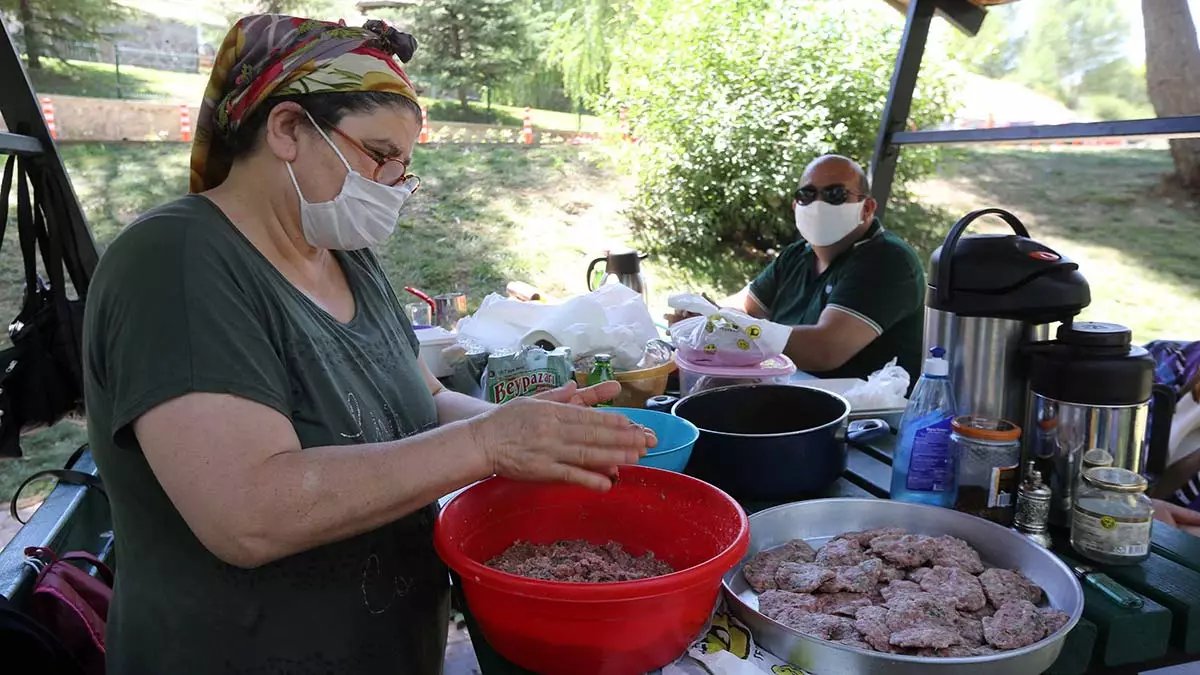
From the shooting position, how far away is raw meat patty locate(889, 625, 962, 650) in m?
1.03

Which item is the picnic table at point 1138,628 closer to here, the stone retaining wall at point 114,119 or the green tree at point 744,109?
the green tree at point 744,109

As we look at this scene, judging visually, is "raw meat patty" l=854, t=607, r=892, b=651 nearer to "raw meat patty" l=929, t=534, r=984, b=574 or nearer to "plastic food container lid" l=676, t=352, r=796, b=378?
"raw meat patty" l=929, t=534, r=984, b=574

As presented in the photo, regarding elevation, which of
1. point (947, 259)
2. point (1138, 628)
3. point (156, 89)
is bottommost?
point (1138, 628)

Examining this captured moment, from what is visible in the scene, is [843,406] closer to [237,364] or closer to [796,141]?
[237,364]

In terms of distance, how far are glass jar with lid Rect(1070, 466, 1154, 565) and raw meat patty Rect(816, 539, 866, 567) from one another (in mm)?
374

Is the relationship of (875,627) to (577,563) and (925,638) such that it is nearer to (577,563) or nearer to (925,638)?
(925,638)

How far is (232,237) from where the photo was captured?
1195 mm

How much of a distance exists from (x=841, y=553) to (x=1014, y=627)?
11.0 inches

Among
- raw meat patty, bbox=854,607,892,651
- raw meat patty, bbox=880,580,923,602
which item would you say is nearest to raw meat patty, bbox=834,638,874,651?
raw meat patty, bbox=854,607,892,651

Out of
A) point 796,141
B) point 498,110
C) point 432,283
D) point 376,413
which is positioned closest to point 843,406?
point 376,413

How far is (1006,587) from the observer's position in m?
1.18

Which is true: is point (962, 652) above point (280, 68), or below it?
below

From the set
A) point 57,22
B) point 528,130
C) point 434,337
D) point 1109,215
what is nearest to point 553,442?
point 434,337

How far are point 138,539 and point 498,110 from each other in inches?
515
